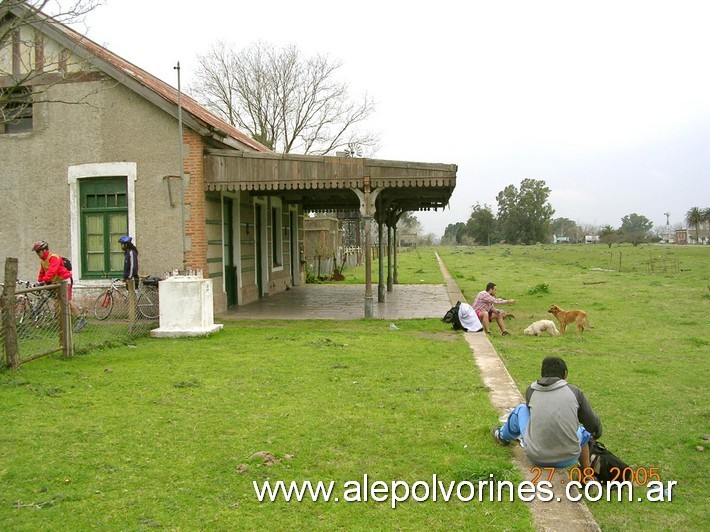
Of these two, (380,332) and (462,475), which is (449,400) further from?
(380,332)

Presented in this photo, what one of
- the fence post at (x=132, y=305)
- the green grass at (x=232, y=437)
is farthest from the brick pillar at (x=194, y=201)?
the green grass at (x=232, y=437)

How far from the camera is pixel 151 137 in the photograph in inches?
520

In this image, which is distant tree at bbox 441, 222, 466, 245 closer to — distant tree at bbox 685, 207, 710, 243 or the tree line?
the tree line

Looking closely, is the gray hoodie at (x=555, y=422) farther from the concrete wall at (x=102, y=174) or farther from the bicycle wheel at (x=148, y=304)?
the concrete wall at (x=102, y=174)

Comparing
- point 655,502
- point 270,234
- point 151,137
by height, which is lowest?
point 655,502

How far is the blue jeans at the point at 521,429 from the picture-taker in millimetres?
4594

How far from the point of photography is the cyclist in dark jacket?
40.8ft

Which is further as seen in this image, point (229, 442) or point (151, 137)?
point (151, 137)

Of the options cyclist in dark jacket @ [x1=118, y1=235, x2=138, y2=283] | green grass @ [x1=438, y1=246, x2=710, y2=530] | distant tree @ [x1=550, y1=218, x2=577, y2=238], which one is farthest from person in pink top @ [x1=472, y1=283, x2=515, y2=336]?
distant tree @ [x1=550, y1=218, x2=577, y2=238]

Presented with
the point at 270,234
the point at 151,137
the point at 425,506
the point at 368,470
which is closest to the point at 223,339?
the point at 151,137

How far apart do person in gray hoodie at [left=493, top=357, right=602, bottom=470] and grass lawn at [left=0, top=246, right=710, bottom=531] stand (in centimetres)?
30

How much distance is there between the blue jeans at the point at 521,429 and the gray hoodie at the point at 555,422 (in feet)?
0.17

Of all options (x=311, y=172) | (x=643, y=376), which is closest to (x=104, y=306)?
(x=311, y=172)

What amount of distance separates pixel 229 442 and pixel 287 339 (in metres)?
5.57
